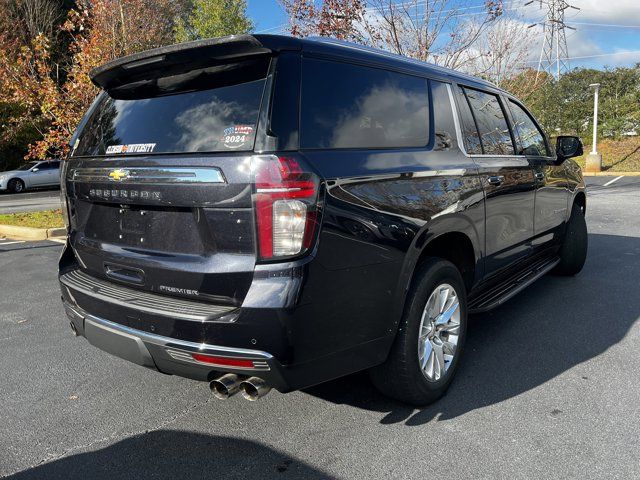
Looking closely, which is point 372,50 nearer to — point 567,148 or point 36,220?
point 567,148

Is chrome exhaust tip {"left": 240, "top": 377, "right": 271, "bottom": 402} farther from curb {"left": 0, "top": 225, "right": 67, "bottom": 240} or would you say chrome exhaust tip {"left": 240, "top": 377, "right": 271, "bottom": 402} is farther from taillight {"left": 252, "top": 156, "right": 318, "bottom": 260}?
curb {"left": 0, "top": 225, "right": 67, "bottom": 240}

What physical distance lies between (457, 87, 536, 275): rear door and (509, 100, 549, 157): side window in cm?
21

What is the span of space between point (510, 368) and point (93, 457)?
2552 millimetres

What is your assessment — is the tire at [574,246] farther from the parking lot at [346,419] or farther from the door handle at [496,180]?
the door handle at [496,180]

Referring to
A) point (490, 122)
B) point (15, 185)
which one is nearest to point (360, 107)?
point (490, 122)

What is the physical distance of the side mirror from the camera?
508cm

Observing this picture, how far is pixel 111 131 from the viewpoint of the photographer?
2980mm

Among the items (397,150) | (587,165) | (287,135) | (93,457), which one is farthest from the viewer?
(587,165)

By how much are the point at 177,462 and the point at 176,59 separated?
1949 millimetres

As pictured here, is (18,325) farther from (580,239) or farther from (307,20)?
(307,20)

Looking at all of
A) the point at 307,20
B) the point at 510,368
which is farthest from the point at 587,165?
the point at 510,368

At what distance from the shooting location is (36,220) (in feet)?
36.0

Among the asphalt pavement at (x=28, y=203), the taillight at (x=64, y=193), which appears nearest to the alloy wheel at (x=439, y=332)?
the taillight at (x=64, y=193)

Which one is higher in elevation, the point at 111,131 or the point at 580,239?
the point at 111,131
